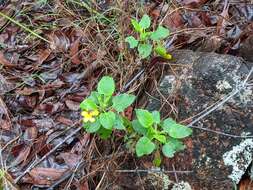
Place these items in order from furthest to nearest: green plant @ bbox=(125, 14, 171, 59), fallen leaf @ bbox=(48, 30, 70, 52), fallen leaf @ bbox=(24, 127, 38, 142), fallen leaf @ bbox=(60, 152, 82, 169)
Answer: fallen leaf @ bbox=(48, 30, 70, 52) < fallen leaf @ bbox=(24, 127, 38, 142) < fallen leaf @ bbox=(60, 152, 82, 169) < green plant @ bbox=(125, 14, 171, 59)

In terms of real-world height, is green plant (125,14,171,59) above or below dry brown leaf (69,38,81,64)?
above

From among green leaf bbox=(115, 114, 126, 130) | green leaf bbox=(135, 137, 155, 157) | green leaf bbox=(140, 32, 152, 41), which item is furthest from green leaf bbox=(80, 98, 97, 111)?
green leaf bbox=(140, 32, 152, 41)

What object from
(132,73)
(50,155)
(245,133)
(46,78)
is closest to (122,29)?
(132,73)

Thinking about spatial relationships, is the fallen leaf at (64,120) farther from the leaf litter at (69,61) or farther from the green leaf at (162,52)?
the green leaf at (162,52)

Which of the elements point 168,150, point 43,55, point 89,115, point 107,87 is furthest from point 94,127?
point 43,55

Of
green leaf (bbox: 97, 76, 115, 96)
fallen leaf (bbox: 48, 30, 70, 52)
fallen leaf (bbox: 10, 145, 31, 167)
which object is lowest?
fallen leaf (bbox: 10, 145, 31, 167)

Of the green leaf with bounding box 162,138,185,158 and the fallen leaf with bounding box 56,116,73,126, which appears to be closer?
the green leaf with bounding box 162,138,185,158

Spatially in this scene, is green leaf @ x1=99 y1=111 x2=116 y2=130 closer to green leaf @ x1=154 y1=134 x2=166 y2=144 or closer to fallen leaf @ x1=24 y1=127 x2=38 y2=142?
green leaf @ x1=154 y1=134 x2=166 y2=144

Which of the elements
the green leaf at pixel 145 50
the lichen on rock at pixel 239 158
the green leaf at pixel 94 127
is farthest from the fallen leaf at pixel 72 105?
the lichen on rock at pixel 239 158
